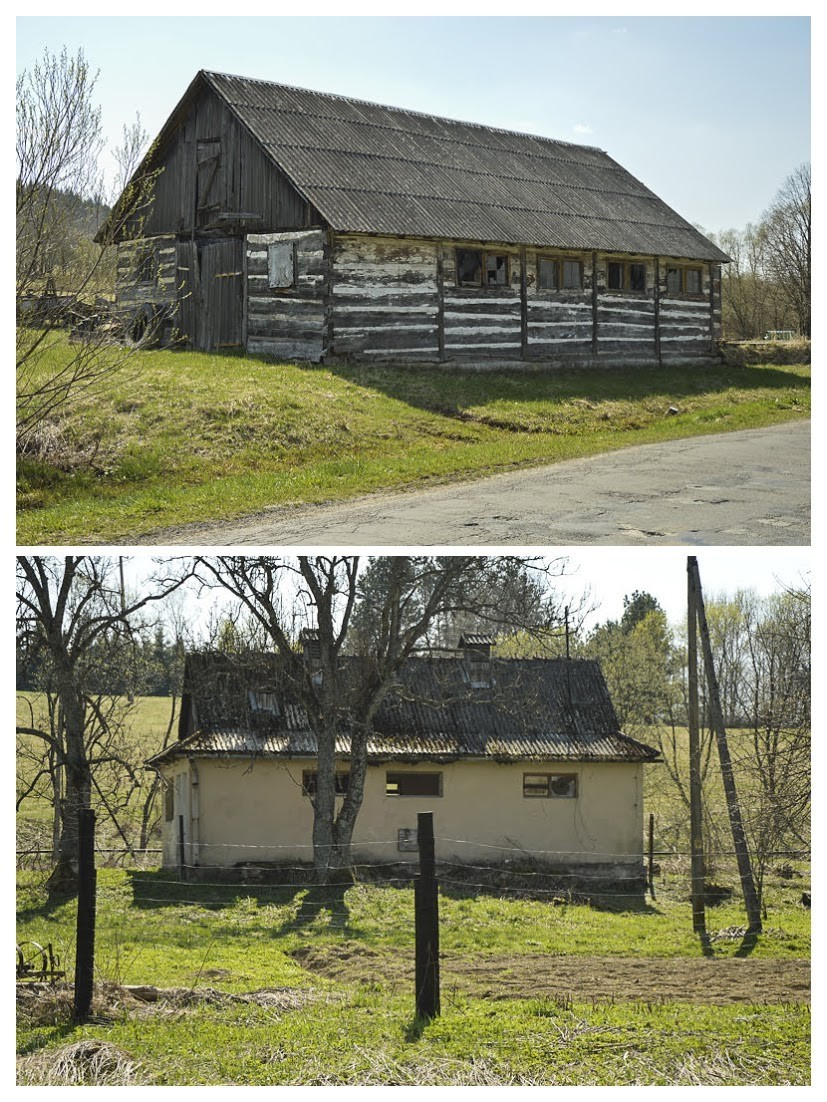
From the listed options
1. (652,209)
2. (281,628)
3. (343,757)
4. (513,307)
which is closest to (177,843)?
(343,757)

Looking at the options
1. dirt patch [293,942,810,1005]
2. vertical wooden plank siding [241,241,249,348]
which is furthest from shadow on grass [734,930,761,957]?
vertical wooden plank siding [241,241,249,348]

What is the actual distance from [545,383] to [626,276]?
719 cm

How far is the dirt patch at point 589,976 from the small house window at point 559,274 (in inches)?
720

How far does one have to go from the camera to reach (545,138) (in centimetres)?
3562

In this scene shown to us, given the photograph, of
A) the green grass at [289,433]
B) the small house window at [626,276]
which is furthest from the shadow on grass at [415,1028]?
the small house window at [626,276]

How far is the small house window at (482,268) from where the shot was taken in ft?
86.9

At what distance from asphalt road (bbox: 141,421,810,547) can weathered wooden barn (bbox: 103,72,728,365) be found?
8.16 m

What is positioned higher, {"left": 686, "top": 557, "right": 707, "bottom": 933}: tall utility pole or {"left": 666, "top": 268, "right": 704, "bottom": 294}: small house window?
{"left": 666, "top": 268, "right": 704, "bottom": 294}: small house window

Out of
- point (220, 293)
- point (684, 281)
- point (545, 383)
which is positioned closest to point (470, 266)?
point (545, 383)

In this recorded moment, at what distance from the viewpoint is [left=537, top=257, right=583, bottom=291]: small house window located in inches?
1114

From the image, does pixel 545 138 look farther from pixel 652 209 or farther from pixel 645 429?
pixel 645 429

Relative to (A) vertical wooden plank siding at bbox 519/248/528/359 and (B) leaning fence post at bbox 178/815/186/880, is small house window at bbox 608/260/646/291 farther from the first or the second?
(B) leaning fence post at bbox 178/815/186/880

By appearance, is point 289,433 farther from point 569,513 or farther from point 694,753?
point 694,753

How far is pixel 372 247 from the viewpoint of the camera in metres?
24.5
